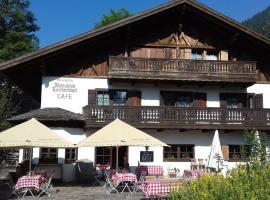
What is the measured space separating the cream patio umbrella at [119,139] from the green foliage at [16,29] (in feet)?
73.7

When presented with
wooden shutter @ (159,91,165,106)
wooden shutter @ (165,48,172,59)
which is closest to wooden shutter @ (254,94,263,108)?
wooden shutter @ (159,91,165,106)

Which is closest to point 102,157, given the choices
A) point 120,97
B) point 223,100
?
point 120,97

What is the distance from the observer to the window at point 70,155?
20203 millimetres

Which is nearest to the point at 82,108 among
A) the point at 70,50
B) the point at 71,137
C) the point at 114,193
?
the point at 71,137

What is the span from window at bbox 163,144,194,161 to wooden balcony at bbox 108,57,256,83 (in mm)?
3530

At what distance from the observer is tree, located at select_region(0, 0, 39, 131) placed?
3516 cm

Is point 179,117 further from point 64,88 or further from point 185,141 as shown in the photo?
point 64,88

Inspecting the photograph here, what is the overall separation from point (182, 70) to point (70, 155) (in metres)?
7.02

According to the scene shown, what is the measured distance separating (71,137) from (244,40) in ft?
35.5

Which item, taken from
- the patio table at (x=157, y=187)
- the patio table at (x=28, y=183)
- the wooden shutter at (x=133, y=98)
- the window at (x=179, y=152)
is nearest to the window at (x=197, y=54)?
the wooden shutter at (x=133, y=98)

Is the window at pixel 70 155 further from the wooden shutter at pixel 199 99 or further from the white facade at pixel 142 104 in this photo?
the wooden shutter at pixel 199 99

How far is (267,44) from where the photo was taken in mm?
22469

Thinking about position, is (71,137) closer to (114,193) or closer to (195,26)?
(114,193)

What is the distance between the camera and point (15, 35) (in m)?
36.3
